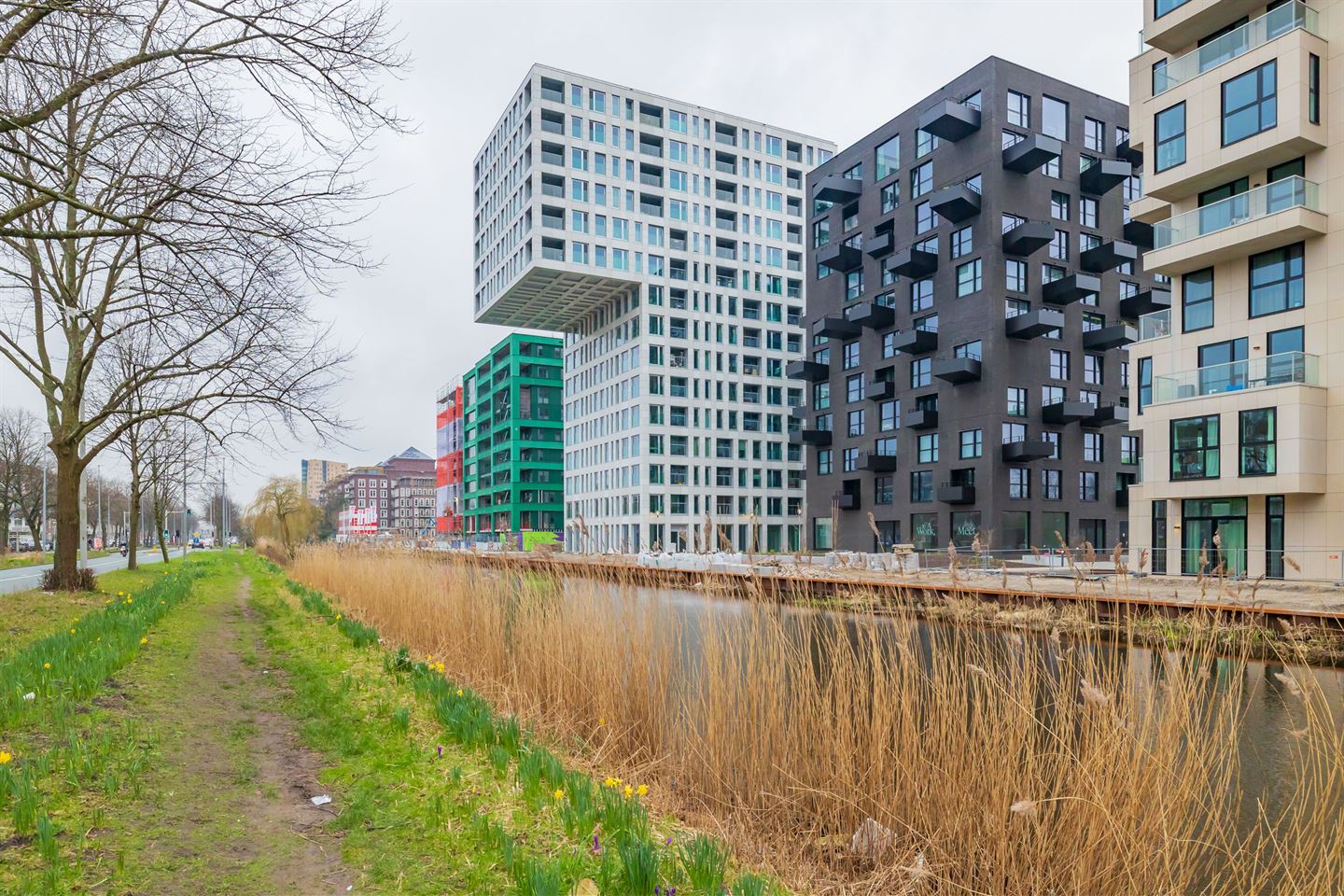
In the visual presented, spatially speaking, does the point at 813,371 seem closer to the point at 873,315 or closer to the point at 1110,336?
the point at 873,315

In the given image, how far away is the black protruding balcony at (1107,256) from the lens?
36469mm

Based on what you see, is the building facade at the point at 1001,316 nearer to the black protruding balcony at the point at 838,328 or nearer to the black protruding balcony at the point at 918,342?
the black protruding balcony at the point at 918,342

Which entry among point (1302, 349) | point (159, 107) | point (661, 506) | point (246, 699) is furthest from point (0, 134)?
point (661, 506)

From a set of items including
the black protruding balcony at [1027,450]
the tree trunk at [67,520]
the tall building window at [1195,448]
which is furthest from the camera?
the black protruding balcony at [1027,450]

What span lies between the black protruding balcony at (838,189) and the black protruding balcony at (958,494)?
1759 cm

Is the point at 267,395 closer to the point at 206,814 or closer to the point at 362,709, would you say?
the point at 362,709

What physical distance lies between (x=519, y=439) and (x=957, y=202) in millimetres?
44773

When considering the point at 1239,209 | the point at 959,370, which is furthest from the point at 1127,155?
the point at 1239,209

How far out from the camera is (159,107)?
717 cm

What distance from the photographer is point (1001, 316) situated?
1401 inches

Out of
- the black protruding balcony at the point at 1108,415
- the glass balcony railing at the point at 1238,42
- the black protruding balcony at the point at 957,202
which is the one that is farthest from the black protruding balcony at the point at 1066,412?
the glass balcony railing at the point at 1238,42

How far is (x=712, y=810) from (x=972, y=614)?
200 centimetres

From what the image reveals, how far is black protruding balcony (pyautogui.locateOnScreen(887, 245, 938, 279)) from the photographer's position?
127 ft

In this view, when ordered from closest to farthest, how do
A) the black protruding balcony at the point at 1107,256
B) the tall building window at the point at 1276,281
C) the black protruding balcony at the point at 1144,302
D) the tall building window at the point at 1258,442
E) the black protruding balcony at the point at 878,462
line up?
the tall building window at the point at 1258,442, the tall building window at the point at 1276,281, the black protruding balcony at the point at 1107,256, the black protruding balcony at the point at 1144,302, the black protruding balcony at the point at 878,462
